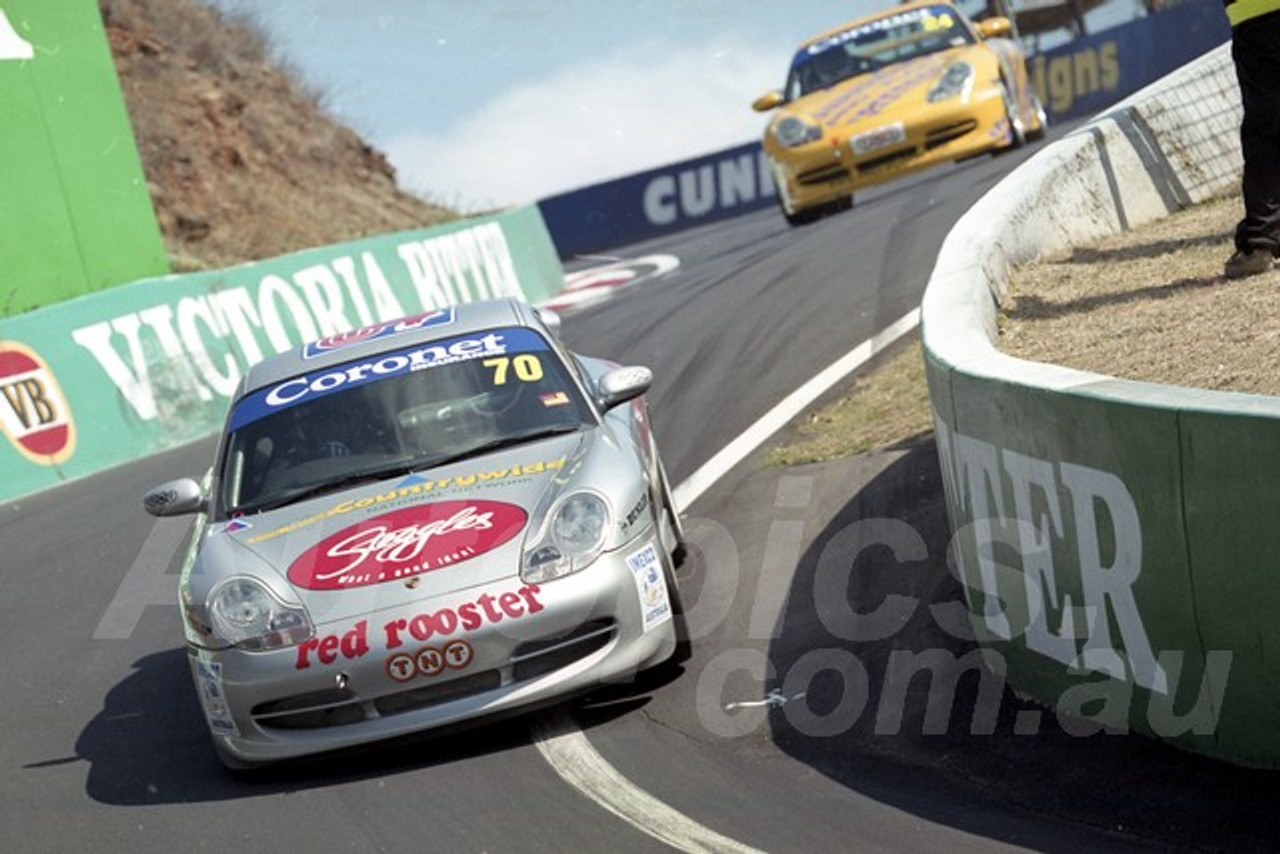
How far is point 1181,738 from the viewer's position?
17.1 ft

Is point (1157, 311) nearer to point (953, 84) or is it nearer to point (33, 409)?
point (33, 409)

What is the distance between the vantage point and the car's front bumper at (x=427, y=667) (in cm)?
636

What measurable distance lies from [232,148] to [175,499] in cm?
2083

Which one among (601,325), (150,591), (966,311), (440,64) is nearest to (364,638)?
(966,311)

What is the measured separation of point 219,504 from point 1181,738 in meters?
3.86

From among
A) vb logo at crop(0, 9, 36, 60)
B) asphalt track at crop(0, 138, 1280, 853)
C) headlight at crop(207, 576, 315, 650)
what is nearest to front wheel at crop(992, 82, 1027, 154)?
asphalt track at crop(0, 138, 1280, 853)

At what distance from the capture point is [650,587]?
6742mm

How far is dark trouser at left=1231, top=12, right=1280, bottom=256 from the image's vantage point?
799 centimetres

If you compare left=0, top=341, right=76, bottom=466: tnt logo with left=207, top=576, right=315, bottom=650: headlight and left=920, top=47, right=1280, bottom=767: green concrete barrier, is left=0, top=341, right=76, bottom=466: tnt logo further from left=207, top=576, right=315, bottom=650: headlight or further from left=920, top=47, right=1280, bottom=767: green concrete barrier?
left=920, top=47, right=1280, bottom=767: green concrete barrier

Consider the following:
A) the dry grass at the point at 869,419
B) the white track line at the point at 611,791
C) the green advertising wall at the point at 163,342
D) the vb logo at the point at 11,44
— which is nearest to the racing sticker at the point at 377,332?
the dry grass at the point at 869,419

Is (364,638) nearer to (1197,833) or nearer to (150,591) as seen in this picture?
(1197,833)

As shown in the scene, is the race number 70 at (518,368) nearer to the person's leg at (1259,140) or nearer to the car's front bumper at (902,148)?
the person's leg at (1259,140)

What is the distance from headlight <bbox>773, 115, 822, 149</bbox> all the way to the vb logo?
6.87 m

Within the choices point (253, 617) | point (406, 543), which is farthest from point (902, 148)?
point (253, 617)
